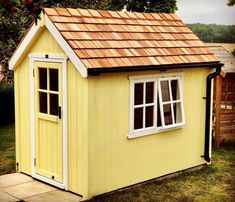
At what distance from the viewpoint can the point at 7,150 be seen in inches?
455

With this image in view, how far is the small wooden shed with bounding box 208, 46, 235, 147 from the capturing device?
38.7ft

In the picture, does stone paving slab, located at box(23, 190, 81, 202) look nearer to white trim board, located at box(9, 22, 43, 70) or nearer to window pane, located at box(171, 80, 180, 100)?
white trim board, located at box(9, 22, 43, 70)

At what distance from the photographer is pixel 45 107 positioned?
8156 mm

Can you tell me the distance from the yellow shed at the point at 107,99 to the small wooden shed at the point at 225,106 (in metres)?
2.32

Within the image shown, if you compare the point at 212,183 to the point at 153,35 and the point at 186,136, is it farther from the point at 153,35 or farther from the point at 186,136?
the point at 153,35

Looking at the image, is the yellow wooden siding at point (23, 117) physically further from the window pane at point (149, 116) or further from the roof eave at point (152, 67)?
the window pane at point (149, 116)

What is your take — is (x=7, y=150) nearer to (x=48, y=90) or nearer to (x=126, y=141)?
(x=48, y=90)

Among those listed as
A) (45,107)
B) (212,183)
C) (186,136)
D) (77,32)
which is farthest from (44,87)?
(212,183)

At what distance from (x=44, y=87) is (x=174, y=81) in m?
2.62

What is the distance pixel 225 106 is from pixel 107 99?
5476 millimetres

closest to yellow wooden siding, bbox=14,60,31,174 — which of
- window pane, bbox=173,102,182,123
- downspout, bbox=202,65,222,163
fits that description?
window pane, bbox=173,102,182,123

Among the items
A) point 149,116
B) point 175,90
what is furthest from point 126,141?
point 175,90

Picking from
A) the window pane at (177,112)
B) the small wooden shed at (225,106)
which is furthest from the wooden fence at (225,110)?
the window pane at (177,112)

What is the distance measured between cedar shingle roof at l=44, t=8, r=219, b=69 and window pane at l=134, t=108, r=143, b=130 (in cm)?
89
